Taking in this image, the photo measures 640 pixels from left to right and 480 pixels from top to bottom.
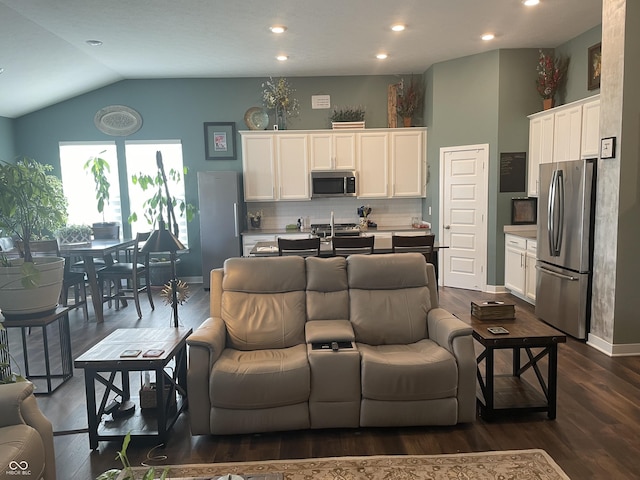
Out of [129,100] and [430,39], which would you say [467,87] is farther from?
[129,100]

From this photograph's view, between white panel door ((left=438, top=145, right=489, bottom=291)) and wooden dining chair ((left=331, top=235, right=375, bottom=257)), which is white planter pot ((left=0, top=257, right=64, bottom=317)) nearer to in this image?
wooden dining chair ((left=331, top=235, right=375, bottom=257))

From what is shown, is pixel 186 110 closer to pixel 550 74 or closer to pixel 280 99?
pixel 280 99

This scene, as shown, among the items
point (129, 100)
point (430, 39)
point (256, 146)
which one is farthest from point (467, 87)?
point (129, 100)

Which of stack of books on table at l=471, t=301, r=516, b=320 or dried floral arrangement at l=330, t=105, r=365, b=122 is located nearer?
stack of books on table at l=471, t=301, r=516, b=320

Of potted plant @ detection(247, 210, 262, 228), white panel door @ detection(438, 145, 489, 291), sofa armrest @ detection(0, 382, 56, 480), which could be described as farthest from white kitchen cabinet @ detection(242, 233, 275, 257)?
sofa armrest @ detection(0, 382, 56, 480)

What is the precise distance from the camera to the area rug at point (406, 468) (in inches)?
94.7

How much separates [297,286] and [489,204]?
156 inches

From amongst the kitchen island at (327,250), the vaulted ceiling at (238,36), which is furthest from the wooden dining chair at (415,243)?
the vaulted ceiling at (238,36)

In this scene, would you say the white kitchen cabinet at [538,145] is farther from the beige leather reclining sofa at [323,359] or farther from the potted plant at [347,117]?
the beige leather reclining sofa at [323,359]

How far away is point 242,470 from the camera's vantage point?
97.8 inches

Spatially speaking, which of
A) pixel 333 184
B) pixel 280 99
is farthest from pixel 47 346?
pixel 280 99

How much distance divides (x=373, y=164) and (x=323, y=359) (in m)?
4.96

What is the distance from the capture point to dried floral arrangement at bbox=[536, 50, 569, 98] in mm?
5910

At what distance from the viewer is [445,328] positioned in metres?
3.02
